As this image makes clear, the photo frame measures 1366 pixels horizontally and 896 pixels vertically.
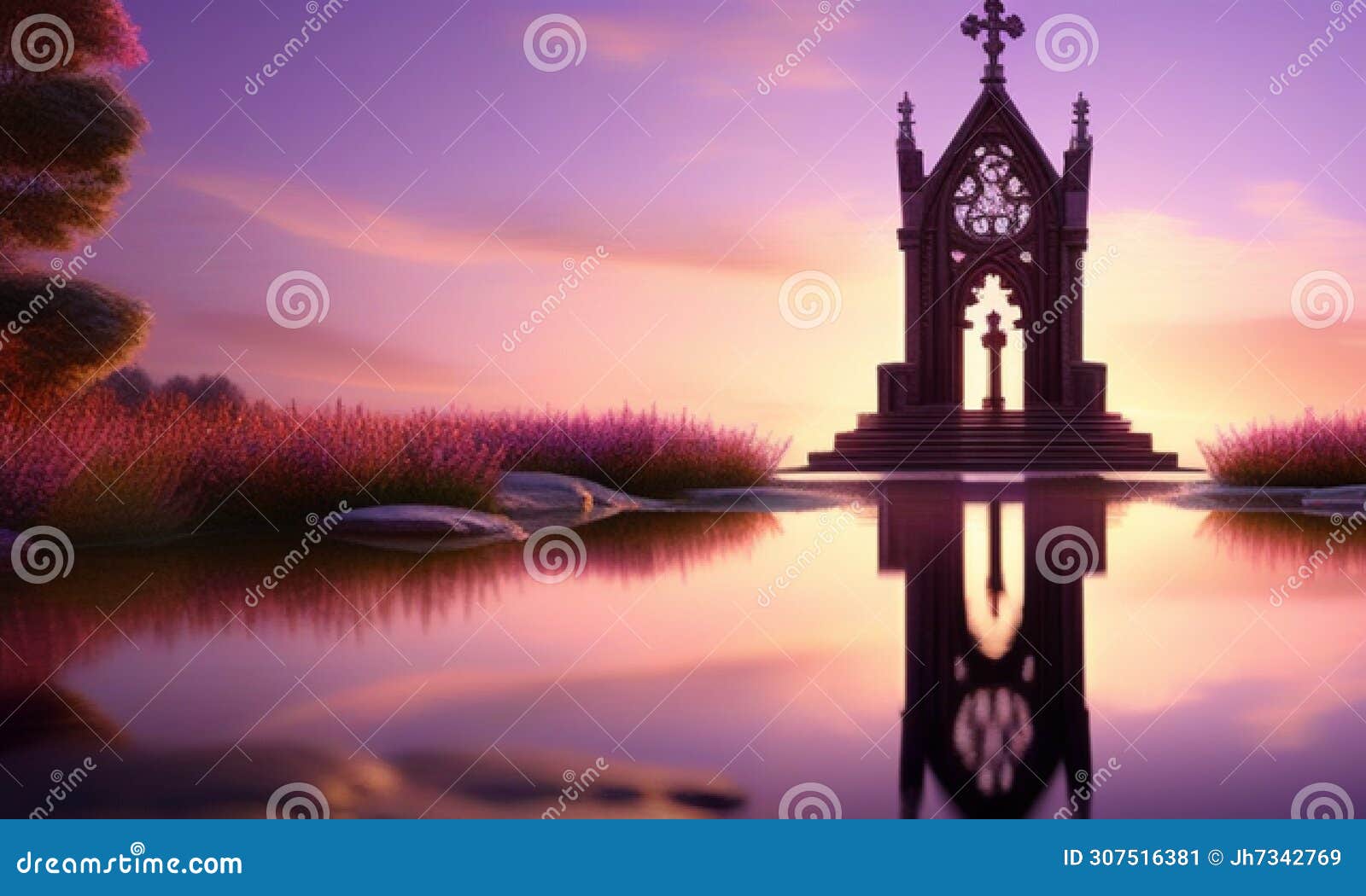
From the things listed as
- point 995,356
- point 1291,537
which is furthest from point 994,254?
point 1291,537

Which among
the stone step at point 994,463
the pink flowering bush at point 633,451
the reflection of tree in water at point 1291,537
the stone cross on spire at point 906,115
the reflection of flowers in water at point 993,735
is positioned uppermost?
the stone cross on spire at point 906,115

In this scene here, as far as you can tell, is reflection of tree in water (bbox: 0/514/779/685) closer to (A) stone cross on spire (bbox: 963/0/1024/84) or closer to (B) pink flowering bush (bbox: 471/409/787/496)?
(B) pink flowering bush (bbox: 471/409/787/496)

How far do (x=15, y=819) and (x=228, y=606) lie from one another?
10.6 ft

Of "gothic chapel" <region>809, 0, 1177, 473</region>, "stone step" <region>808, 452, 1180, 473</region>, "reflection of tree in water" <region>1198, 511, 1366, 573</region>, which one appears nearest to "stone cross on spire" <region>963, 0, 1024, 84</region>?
"gothic chapel" <region>809, 0, 1177, 473</region>

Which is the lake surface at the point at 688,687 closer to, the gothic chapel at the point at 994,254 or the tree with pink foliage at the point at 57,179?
the tree with pink foliage at the point at 57,179

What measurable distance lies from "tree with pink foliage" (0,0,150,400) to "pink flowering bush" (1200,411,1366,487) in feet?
55.7

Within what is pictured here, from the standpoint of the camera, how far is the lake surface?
3.42m

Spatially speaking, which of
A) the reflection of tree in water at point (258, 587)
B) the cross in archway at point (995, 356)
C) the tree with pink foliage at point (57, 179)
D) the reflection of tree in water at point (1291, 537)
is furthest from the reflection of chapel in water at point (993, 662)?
the cross in archway at point (995, 356)

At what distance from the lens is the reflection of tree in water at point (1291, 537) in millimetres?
8875

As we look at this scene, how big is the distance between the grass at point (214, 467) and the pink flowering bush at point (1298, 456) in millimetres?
12590

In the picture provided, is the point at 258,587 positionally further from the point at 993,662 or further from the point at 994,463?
the point at 994,463

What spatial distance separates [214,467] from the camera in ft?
37.6

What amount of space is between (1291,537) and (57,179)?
52.3ft

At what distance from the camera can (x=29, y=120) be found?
15.5 m
